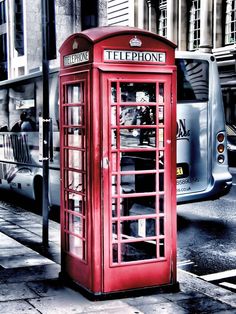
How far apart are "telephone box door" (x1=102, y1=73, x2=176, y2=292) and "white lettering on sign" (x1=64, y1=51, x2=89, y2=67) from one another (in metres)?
0.35

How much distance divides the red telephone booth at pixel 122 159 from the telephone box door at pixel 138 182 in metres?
0.01

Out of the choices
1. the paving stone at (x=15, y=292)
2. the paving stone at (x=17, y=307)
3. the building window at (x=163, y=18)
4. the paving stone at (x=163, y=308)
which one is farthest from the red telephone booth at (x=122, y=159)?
the building window at (x=163, y=18)

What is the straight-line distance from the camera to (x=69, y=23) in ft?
62.0

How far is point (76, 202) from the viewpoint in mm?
6426

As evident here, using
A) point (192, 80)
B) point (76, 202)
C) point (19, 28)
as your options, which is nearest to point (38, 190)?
point (192, 80)

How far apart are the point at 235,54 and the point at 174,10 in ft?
17.4

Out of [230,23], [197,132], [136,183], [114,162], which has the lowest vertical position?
[136,183]

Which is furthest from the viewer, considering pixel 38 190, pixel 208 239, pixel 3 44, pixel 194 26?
pixel 3 44

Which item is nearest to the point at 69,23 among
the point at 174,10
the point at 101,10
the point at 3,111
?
the point at 101,10

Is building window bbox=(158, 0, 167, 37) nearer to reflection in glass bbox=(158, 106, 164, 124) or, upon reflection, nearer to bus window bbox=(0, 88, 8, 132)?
bus window bbox=(0, 88, 8, 132)

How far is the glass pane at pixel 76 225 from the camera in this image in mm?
6258

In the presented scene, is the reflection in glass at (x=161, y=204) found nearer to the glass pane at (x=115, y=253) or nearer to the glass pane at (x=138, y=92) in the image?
the glass pane at (x=115, y=253)

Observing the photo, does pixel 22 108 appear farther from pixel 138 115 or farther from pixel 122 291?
pixel 122 291

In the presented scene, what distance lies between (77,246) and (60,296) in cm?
55
